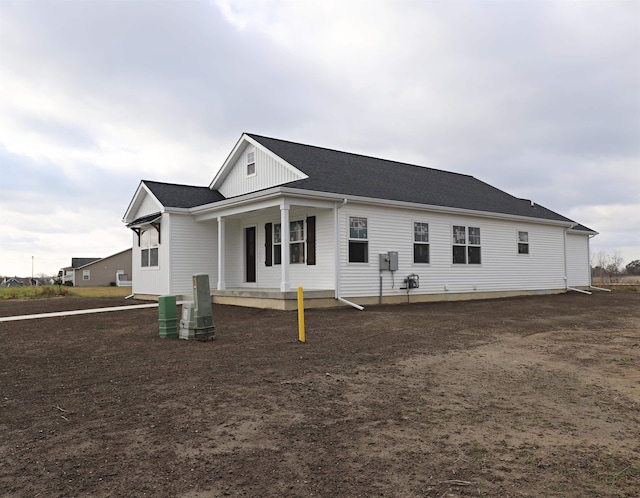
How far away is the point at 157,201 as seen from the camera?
16.8m

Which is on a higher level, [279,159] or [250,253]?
[279,159]

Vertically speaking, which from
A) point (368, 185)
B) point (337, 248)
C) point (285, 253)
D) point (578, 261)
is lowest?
point (578, 261)

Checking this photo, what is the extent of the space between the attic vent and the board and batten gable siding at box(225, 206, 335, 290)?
5.09 ft

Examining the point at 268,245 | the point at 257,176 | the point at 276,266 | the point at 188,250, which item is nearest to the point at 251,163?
the point at 257,176

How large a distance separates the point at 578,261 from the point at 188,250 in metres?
17.6

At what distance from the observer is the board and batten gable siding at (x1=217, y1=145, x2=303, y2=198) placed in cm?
1590

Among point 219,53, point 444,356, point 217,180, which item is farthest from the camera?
point 217,180

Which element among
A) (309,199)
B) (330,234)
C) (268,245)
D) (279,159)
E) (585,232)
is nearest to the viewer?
(309,199)

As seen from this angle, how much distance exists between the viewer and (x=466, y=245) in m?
17.5

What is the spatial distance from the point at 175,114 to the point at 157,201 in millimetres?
2921

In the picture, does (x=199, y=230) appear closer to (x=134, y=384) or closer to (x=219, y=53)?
(x=219, y=53)

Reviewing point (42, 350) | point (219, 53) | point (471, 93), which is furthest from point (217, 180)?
point (42, 350)

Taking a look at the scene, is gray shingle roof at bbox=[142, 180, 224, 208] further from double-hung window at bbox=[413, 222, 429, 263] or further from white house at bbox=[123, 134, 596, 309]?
double-hung window at bbox=[413, 222, 429, 263]

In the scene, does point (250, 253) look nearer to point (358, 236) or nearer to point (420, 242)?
point (358, 236)
